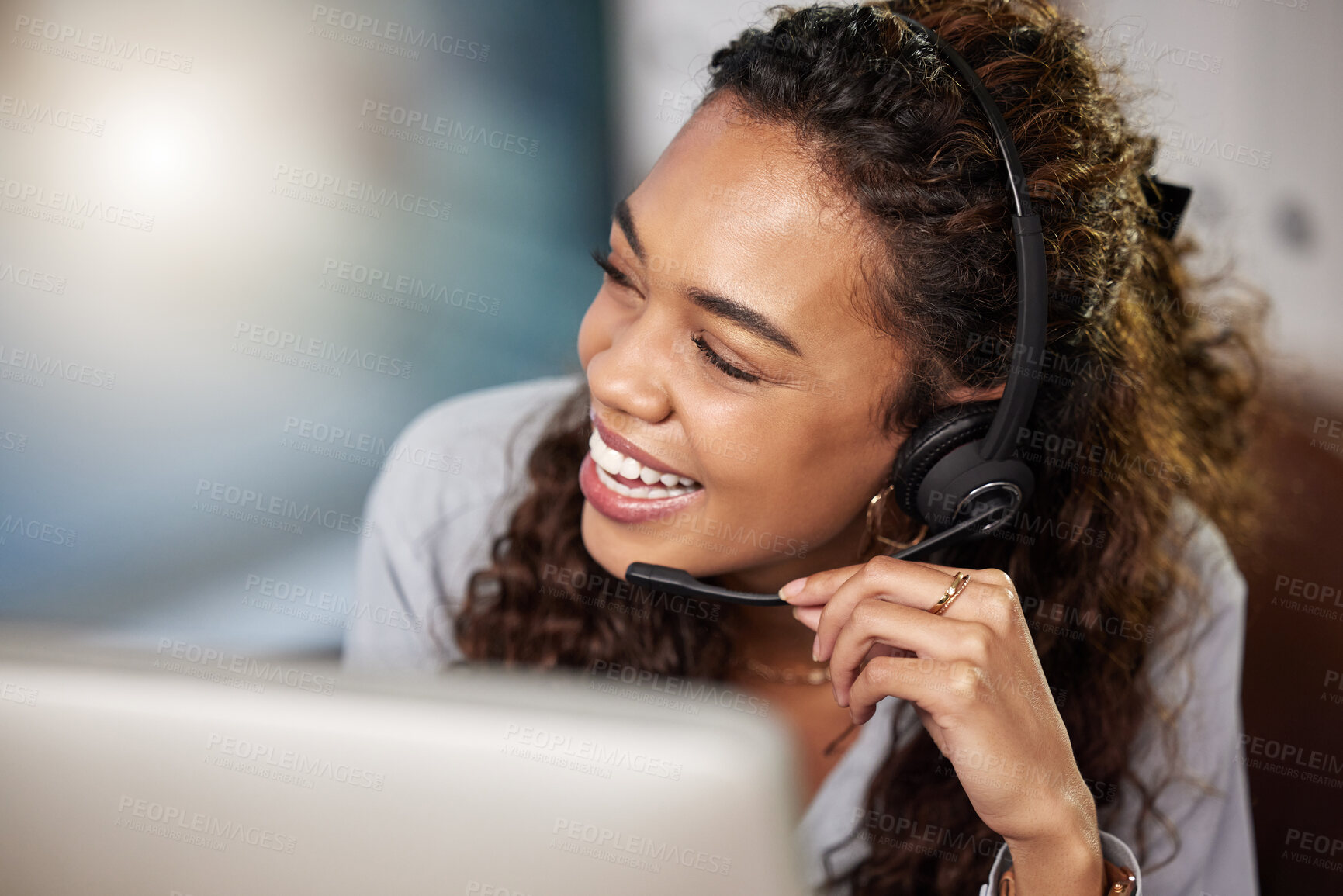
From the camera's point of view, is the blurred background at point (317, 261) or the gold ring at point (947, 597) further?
the blurred background at point (317, 261)

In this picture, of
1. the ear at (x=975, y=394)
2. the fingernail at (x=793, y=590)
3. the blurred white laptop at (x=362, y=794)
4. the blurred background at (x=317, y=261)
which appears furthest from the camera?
the blurred background at (x=317, y=261)

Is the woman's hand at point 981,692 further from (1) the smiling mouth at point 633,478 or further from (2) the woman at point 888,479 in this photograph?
(1) the smiling mouth at point 633,478

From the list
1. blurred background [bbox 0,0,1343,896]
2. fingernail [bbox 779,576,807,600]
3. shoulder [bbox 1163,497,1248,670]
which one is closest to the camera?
fingernail [bbox 779,576,807,600]

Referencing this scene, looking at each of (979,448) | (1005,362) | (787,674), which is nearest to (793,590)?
(979,448)

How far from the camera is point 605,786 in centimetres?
40

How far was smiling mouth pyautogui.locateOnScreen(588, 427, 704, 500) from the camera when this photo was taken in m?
1.02

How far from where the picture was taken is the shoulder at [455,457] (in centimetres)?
137

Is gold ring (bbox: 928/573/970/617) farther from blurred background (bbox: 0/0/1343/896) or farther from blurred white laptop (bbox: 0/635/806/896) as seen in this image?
blurred background (bbox: 0/0/1343/896)

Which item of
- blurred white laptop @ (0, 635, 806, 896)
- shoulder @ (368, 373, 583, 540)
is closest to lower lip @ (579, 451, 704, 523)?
shoulder @ (368, 373, 583, 540)

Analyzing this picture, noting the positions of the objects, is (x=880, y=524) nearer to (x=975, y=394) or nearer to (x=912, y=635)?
(x=975, y=394)

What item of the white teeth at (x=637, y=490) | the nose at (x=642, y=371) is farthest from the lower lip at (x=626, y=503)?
the nose at (x=642, y=371)

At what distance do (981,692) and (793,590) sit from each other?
0.62 feet

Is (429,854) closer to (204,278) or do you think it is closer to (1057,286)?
(1057,286)

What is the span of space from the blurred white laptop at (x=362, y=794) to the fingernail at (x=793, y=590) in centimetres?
46
